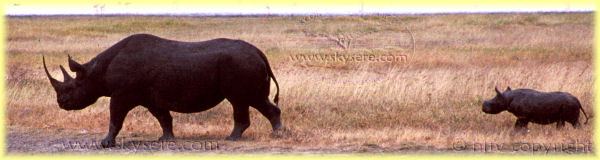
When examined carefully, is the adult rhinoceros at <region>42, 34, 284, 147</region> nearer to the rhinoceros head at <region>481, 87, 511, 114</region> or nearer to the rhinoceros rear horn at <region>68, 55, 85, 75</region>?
the rhinoceros rear horn at <region>68, 55, 85, 75</region>

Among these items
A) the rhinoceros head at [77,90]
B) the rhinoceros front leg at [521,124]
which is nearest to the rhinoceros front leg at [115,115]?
the rhinoceros head at [77,90]

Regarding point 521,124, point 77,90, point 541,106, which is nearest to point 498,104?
point 521,124

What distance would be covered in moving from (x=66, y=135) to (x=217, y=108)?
8.44ft

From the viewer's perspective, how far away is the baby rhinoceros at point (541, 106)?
877 cm

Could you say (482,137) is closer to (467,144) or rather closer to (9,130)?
(467,144)

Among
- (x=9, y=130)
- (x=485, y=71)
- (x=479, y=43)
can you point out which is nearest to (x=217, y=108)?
(x=9, y=130)

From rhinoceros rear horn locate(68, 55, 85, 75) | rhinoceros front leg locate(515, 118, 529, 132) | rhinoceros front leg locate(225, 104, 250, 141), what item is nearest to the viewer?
rhinoceros rear horn locate(68, 55, 85, 75)

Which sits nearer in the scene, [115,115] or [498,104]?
[115,115]

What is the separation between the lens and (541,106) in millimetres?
8758

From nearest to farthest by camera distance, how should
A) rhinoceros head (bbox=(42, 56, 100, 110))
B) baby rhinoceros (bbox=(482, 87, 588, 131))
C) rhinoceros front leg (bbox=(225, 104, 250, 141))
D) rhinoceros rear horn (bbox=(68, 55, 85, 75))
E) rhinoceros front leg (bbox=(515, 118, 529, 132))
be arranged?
rhinoceros rear horn (bbox=(68, 55, 85, 75)), rhinoceros head (bbox=(42, 56, 100, 110)), rhinoceros front leg (bbox=(225, 104, 250, 141)), baby rhinoceros (bbox=(482, 87, 588, 131)), rhinoceros front leg (bbox=(515, 118, 529, 132))

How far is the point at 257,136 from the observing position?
884 cm

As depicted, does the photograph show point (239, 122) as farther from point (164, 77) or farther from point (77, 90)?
point (77, 90)

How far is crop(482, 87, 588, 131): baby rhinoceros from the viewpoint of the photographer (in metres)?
8.77

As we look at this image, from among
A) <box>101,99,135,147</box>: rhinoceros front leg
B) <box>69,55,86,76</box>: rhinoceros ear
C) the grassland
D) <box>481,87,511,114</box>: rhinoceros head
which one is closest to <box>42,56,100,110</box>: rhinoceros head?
<box>69,55,86,76</box>: rhinoceros ear
